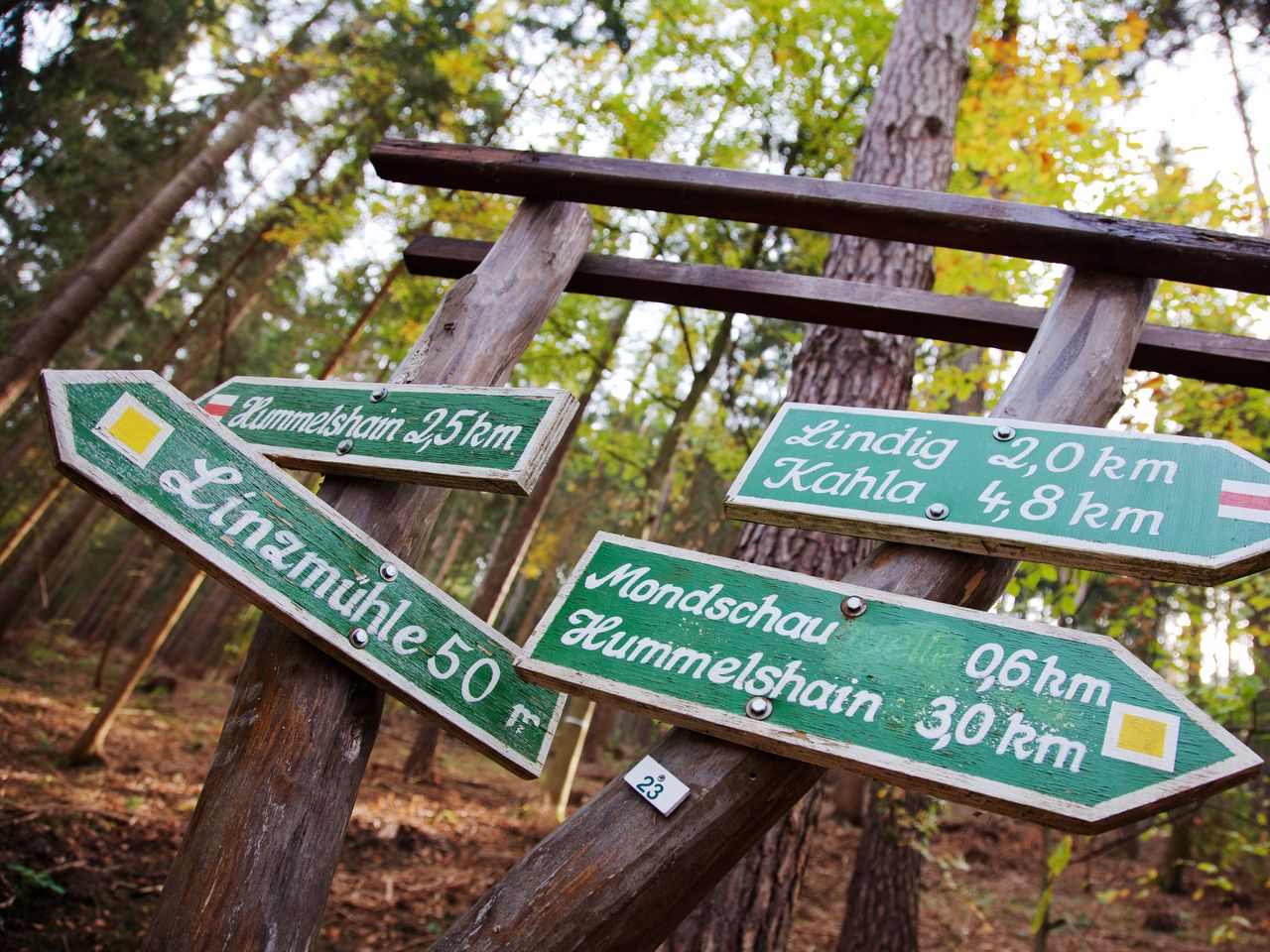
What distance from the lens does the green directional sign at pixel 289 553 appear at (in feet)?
4.57

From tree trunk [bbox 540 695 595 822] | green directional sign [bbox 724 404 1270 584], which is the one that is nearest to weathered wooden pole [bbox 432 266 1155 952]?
green directional sign [bbox 724 404 1270 584]

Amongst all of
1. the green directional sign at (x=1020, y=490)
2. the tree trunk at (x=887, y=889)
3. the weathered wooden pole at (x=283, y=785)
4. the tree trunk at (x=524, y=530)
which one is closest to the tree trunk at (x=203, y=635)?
the tree trunk at (x=524, y=530)

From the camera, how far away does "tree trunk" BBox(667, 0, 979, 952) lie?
8.83 feet

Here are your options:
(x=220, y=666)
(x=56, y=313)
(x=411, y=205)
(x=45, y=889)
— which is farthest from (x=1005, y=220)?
(x=220, y=666)

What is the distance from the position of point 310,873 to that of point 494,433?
3.12ft

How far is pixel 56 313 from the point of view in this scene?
27.3 feet

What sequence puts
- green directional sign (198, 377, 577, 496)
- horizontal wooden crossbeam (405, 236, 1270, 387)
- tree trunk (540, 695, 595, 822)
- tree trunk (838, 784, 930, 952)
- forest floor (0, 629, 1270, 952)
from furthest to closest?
tree trunk (540, 695, 595, 822) < tree trunk (838, 784, 930, 952) < forest floor (0, 629, 1270, 952) < horizontal wooden crossbeam (405, 236, 1270, 387) < green directional sign (198, 377, 577, 496)

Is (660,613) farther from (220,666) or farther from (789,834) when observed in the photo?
(220,666)

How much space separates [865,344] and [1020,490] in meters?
2.01

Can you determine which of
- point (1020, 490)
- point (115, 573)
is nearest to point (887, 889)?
point (1020, 490)

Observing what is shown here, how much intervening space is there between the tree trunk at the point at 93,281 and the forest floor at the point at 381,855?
3.93 m

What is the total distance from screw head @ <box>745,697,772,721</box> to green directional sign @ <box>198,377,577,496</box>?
24.7 inches

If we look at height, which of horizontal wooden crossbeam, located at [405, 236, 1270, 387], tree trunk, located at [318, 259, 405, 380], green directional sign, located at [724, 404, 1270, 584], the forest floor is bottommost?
the forest floor

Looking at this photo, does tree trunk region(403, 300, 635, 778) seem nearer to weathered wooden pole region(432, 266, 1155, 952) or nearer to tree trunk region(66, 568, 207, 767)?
tree trunk region(66, 568, 207, 767)
